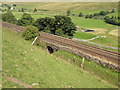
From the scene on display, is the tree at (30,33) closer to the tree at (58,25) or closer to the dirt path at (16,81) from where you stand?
the tree at (58,25)

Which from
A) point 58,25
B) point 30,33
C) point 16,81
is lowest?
point 16,81

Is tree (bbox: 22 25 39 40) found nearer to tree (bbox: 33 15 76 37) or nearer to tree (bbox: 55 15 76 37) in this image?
tree (bbox: 33 15 76 37)

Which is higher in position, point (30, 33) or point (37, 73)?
point (30, 33)

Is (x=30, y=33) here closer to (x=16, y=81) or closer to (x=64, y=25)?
(x=64, y=25)

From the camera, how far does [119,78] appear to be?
26.3 meters

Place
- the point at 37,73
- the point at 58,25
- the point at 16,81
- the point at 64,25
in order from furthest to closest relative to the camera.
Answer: the point at 58,25 < the point at 64,25 < the point at 37,73 < the point at 16,81

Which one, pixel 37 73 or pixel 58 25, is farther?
pixel 58 25

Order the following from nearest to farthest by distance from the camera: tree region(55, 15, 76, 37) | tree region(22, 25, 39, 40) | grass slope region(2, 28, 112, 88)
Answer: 1. grass slope region(2, 28, 112, 88)
2. tree region(22, 25, 39, 40)
3. tree region(55, 15, 76, 37)

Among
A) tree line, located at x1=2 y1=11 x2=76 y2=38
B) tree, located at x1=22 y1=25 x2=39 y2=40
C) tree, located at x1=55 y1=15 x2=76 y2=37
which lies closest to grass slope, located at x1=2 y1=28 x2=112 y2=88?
tree, located at x1=22 y1=25 x2=39 y2=40

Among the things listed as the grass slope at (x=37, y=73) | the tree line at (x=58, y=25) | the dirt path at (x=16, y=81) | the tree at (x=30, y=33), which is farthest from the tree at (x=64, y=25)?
the dirt path at (x=16, y=81)

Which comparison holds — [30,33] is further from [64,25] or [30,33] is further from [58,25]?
[58,25]

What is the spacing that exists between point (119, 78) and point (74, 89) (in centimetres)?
1179

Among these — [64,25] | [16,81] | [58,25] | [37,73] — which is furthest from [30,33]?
[16,81]

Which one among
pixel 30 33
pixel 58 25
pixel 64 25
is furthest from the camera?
pixel 58 25
